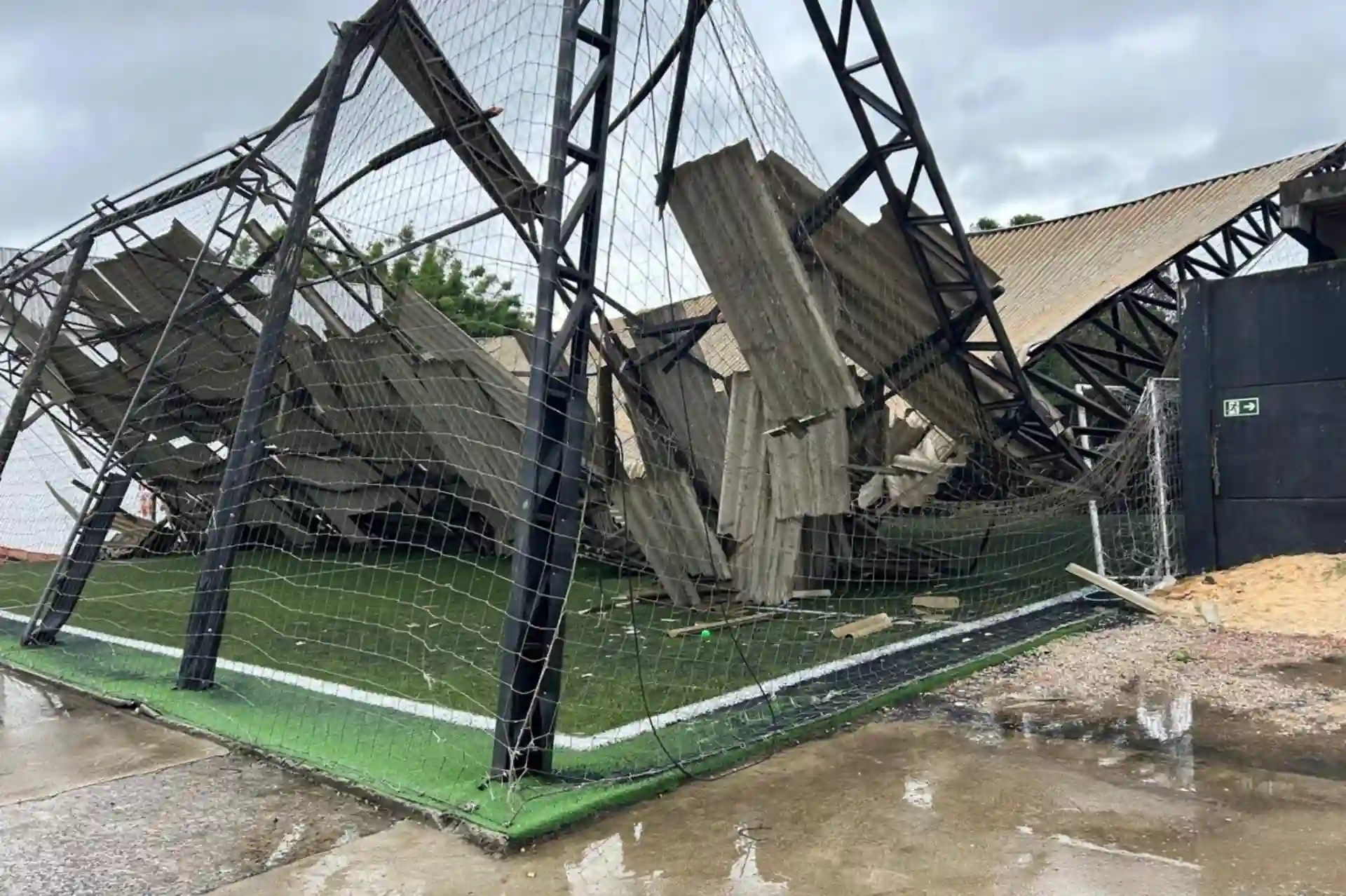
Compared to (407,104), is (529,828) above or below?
below

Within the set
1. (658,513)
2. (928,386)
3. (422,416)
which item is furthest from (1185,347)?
(422,416)

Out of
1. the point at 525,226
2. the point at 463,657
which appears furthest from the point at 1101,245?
the point at 463,657

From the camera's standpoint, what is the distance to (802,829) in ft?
12.0

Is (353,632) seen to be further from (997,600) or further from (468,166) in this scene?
(997,600)

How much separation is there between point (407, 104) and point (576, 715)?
4641 mm

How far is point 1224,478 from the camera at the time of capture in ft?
29.3

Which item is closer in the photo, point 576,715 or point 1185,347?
point 576,715

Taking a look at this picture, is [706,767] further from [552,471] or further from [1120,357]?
[1120,357]

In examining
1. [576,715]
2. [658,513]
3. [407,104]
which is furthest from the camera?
[658,513]

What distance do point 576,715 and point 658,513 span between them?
3.56 m

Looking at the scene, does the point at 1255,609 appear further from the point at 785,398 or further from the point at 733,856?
the point at 733,856

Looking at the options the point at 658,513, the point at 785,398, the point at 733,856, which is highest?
the point at 785,398

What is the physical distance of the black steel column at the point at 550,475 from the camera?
399 centimetres

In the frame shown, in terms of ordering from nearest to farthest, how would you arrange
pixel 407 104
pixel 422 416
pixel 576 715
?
pixel 576 715, pixel 407 104, pixel 422 416
